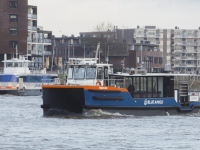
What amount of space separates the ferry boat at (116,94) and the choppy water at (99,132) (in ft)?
2.11

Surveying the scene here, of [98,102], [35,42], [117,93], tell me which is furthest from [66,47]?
[98,102]

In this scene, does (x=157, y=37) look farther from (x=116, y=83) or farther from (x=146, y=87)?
(x=116, y=83)

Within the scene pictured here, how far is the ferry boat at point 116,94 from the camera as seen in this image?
34938mm

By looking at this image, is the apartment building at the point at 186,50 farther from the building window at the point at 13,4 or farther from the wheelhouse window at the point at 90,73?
the wheelhouse window at the point at 90,73

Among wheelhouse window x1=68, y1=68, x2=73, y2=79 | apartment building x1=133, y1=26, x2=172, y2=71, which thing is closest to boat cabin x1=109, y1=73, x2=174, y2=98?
wheelhouse window x1=68, y1=68, x2=73, y2=79

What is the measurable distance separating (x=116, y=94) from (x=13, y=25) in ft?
219

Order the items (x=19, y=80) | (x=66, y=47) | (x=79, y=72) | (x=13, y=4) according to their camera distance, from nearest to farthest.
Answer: (x=79, y=72) < (x=19, y=80) < (x=13, y=4) < (x=66, y=47)

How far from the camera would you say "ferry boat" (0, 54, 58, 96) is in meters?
73.6

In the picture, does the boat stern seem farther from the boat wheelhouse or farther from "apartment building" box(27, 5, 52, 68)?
"apartment building" box(27, 5, 52, 68)

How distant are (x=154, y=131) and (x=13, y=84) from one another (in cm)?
4567

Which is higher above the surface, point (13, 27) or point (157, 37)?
point (157, 37)

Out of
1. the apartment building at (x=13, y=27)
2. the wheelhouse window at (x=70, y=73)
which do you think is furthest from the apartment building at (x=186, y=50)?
the wheelhouse window at (x=70, y=73)

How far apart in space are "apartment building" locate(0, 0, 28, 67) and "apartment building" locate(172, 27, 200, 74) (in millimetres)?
89588

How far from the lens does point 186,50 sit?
19188 centimetres
